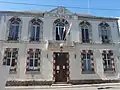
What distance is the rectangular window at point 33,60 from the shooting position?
15095 millimetres

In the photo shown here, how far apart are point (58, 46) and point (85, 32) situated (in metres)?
3.31

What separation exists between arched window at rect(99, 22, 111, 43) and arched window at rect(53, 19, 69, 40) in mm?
3500

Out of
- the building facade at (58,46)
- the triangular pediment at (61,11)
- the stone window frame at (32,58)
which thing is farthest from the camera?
the triangular pediment at (61,11)

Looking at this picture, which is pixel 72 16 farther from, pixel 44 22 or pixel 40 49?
pixel 40 49

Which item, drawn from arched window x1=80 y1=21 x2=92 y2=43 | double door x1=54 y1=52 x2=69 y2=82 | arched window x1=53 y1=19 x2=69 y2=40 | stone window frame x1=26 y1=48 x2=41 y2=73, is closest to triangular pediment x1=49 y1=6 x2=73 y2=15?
arched window x1=53 y1=19 x2=69 y2=40

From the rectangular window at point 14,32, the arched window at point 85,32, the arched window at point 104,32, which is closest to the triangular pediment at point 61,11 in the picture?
Answer: the arched window at point 85,32

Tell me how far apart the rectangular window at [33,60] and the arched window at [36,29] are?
1.28 m

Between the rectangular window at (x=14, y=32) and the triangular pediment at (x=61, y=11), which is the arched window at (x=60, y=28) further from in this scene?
the rectangular window at (x=14, y=32)

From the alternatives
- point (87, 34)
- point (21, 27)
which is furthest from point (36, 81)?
point (87, 34)

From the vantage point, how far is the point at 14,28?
1625cm

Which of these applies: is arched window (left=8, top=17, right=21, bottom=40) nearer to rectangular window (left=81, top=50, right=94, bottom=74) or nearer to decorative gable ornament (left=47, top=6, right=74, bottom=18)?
decorative gable ornament (left=47, top=6, right=74, bottom=18)

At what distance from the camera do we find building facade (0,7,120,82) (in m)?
15.1

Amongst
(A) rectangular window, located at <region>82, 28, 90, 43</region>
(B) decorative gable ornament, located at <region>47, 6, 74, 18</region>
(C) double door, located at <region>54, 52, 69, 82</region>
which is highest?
(B) decorative gable ornament, located at <region>47, 6, 74, 18</region>

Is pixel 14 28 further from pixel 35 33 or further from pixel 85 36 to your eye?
pixel 85 36
